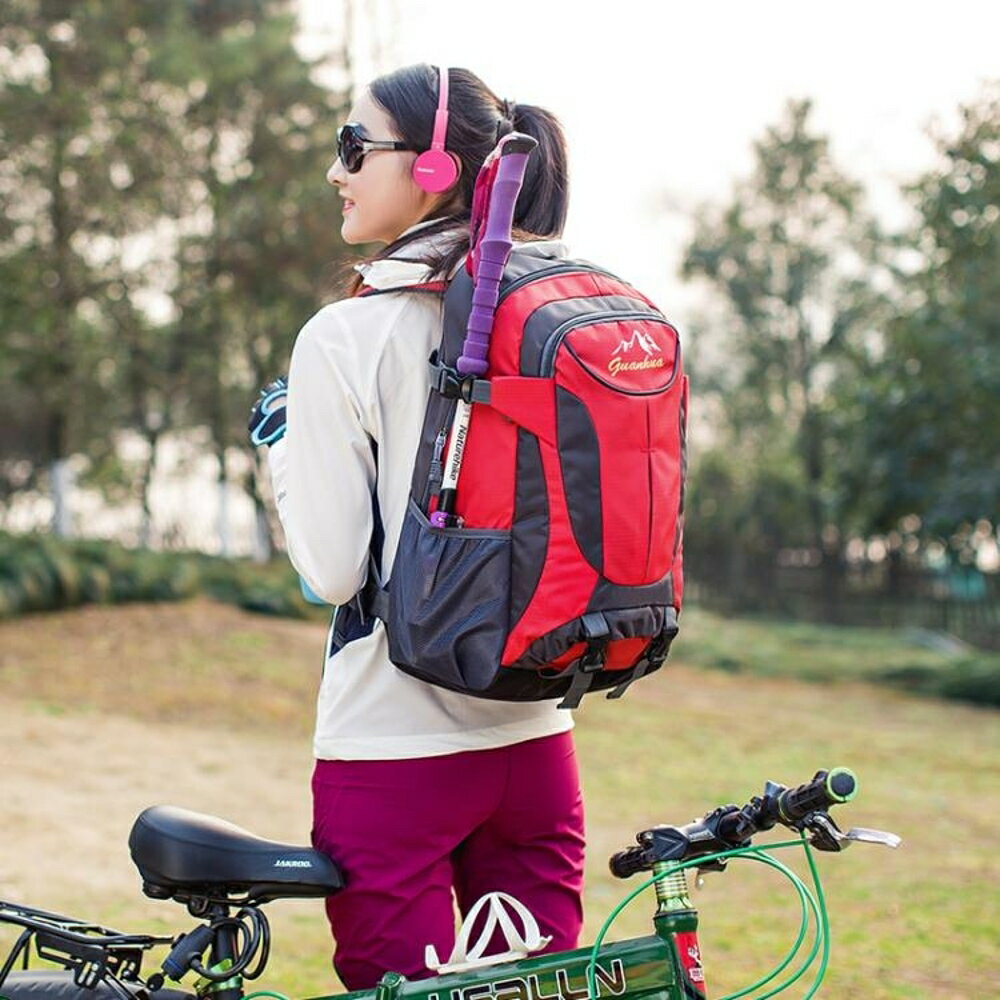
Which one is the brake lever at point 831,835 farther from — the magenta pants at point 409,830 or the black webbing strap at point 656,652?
the magenta pants at point 409,830

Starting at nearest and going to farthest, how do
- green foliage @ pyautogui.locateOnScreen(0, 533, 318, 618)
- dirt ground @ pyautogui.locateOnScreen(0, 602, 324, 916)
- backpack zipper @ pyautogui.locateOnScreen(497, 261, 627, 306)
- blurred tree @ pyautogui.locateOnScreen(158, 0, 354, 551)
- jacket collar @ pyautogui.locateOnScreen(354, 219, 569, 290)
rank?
1. backpack zipper @ pyautogui.locateOnScreen(497, 261, 627, 306)
2. jacket collar @ pyautogui.locateOnScreen(354, 219, 569, 290)
3. dirt ground @ pyautogui.locateOnScreen(0, 602, 324, 916)
4. green foliage @ pyautogui.locateOnScreen(0, 533, 318, 618)
5. blurred tree @ pyautogui.locateOnScreen(158, 0, 354, 551)

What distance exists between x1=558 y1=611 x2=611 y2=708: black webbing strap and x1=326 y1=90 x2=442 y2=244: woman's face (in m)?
0.74

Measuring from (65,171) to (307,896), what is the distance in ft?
60.4

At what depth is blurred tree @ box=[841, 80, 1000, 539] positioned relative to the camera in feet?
52.1

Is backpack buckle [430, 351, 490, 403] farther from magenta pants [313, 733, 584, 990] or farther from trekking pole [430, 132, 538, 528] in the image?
magenta pants [313, 733, 584, 990]

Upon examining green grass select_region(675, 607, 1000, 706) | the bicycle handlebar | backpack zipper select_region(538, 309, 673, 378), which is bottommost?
green grass select_region(675, 607, 1000, 706)

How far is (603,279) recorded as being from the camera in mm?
2211

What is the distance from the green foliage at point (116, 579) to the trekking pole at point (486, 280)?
470 inches

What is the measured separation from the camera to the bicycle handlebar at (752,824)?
203 cm

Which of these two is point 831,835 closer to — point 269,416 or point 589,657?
point 589,657

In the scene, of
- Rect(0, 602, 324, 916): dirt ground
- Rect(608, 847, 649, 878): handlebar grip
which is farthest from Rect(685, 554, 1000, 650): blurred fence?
Rect(608, 847, 649, 878): handlebar grip

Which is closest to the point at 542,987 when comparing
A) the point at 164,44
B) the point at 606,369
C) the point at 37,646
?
the point at 606,369

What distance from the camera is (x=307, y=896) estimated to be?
222 cm

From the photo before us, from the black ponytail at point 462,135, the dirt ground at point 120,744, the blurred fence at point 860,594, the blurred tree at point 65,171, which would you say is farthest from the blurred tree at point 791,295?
the black ponytail at point 462,135
